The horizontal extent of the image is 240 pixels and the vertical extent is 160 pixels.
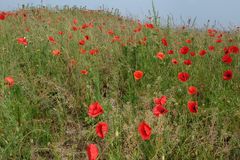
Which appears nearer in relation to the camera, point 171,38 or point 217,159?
point 217,159

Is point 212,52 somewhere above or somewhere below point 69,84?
above

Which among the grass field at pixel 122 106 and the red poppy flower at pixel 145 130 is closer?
the red poppy flower at pixel 145 130

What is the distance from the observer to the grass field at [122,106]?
2.46 m

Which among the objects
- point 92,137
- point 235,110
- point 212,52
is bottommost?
point 92,137

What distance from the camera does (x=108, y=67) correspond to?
4137 millimetres

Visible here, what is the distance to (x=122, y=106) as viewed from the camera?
3.45 metres

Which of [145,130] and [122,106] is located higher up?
[145,130]

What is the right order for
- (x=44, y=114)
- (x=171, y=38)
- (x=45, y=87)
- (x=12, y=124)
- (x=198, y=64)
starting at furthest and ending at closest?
1. (x=171, y=38)
2. (x=198, y=64)
3. (x=45, y=87)
4. (x=44, y=114)
5. (x=12, y=124)

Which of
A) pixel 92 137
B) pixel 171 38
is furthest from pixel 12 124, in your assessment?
pixel 171 38

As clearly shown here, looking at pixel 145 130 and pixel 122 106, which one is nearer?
pixel 145 130

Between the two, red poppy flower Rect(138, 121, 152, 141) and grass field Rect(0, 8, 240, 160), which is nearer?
red poppy flower Rect(138, 121, 152, 141)

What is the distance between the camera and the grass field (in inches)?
97.0

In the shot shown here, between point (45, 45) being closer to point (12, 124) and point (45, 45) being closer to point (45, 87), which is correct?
point (45, 87)

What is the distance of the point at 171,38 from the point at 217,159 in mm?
2985
